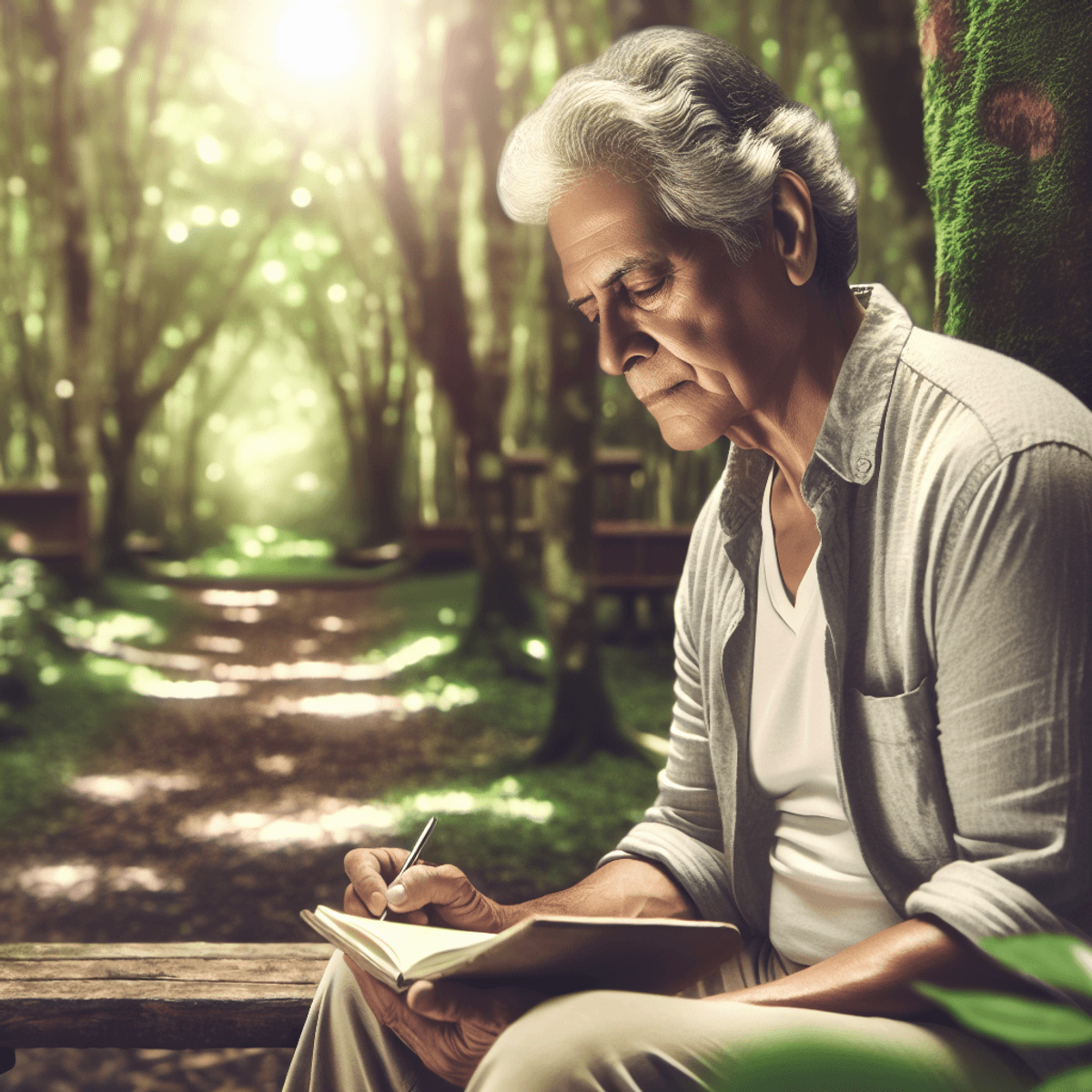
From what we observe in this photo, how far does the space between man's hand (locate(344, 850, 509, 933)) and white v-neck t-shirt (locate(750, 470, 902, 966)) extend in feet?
1.68

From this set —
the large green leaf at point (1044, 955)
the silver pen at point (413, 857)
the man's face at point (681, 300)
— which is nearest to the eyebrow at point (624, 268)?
the man's face at point (681, 300)

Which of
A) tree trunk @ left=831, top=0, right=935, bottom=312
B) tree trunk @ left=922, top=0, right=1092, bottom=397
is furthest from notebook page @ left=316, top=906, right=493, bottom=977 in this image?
tree trunk @ left=831, top=0, right=935, bottom=312

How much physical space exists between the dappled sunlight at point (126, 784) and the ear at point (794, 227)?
248 inches

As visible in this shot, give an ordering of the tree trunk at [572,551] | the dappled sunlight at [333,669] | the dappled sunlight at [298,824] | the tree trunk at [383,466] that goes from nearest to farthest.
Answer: the dappled sunlight at [298,824], the tree trunk at [572,551], the dappled sunlight at [333,669], the tree trunk at [383,466]

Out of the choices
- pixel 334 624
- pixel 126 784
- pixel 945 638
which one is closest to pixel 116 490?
pixel 334 624

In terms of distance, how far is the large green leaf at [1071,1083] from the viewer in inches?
28.8

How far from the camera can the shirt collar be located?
176 cm

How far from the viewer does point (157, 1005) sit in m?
2.31

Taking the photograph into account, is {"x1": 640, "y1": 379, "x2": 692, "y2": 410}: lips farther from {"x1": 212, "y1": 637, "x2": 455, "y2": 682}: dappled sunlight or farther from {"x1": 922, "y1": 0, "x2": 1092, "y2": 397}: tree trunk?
{"x1": 212, "y1": 637, "x2": 455, "y2": 682}: dappled sunlight

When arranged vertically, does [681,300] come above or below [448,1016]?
above

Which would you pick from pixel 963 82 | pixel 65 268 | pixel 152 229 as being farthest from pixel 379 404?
pixel 963 82

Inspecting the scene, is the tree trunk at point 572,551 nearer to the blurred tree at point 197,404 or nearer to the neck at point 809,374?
the neck at point 809,374

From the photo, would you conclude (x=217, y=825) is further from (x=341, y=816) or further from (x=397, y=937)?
(x=397, y=937)

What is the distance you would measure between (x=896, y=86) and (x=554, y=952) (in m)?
6.79
